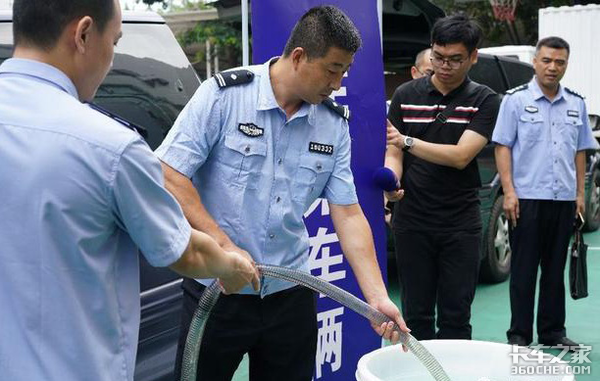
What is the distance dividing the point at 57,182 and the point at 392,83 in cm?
775

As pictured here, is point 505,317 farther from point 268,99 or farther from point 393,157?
point 268,99

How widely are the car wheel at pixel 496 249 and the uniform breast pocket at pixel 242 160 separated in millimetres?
4057

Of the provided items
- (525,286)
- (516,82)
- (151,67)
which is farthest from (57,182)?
(516,82)

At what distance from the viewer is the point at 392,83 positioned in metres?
9.02

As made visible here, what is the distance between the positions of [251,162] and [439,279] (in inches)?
72.1

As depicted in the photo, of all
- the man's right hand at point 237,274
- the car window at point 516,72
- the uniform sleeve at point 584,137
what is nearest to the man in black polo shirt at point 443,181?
the uniform sleeve at point 584,137

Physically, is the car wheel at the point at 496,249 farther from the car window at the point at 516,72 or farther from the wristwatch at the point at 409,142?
the wristwatch at the point at 409,142

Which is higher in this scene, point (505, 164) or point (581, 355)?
point (505, 164)

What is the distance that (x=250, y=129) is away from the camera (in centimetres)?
255

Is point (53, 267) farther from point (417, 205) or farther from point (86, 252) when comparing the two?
point (417, 205)

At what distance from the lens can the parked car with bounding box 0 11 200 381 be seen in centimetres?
278

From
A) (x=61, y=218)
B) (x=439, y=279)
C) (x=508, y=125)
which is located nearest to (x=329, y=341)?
(x=439, y=279)

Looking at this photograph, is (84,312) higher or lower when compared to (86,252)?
lower

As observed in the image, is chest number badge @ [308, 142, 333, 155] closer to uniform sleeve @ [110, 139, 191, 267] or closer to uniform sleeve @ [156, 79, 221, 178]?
uniform sleeve @ [156, 79, 221, 178]
